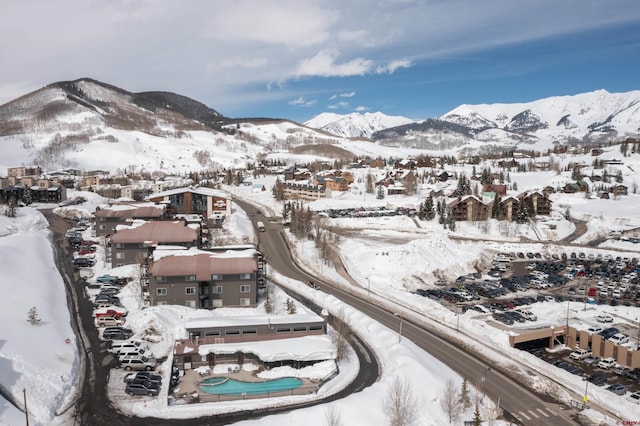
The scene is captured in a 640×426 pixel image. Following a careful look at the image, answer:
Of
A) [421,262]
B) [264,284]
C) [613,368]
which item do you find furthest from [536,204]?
[264,284]

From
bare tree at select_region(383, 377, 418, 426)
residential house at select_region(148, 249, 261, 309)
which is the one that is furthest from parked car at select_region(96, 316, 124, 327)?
bare tree at select_region(383, 377, 418, 426)

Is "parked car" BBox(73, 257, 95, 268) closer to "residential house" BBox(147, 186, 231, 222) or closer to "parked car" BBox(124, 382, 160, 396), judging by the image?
"residential house" BBox(147, 186, 231, 222)

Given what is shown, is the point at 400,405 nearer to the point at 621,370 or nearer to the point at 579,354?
the point at 579,354

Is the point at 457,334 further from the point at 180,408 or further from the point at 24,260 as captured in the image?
the point at 24,260

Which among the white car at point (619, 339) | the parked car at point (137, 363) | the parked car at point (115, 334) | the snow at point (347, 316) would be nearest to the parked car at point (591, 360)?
the white car at point (619, 339)

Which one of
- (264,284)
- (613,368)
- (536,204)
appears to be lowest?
(613,368)
